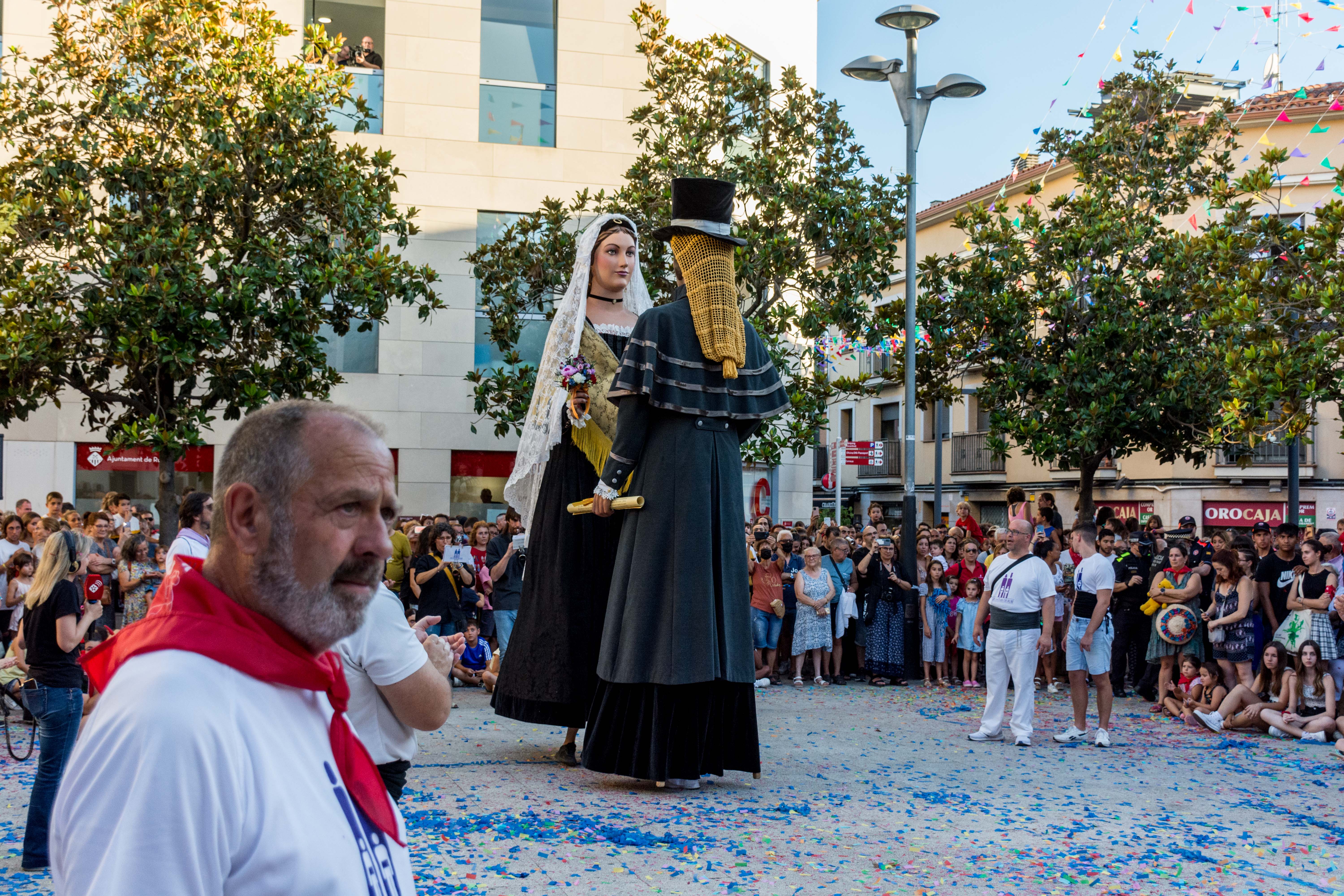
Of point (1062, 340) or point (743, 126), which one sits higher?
point (743, 126)

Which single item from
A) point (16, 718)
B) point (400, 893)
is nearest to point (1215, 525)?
point (16, 718)

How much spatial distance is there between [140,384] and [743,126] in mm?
7940

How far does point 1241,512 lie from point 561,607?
96.9 feet

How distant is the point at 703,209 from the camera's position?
22.5 feet

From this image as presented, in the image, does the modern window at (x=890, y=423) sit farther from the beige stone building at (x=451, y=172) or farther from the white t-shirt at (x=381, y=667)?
the white t-shirt at (x=381, y=667)

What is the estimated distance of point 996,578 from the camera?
380 inches

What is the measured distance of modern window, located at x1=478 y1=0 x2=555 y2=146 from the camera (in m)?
20.3

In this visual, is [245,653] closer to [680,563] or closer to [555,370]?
[680,563]

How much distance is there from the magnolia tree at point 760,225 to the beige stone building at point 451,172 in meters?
3.70

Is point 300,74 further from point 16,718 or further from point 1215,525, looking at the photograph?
point 1215,525

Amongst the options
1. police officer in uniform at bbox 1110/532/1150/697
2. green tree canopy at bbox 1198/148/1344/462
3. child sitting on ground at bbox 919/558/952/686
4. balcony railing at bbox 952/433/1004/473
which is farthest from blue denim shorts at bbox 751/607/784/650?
balcony railing at bbox 952/433/1004/473

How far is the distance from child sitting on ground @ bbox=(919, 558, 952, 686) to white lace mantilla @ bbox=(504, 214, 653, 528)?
7.23 m

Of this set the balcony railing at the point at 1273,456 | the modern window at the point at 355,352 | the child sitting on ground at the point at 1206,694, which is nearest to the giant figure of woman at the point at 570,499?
the child sitting on ground at the point at 1206,694

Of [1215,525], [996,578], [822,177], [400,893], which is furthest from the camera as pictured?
[1215,525]
